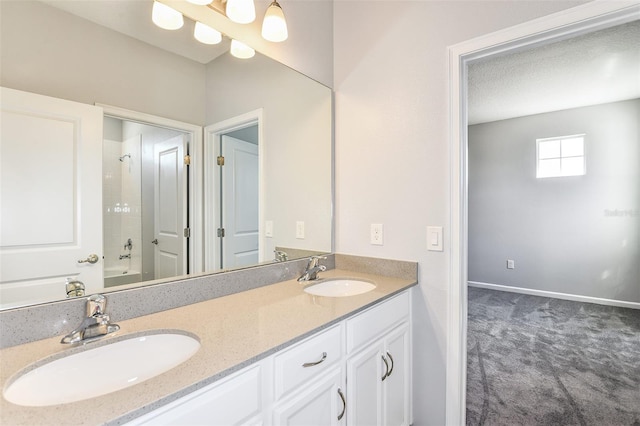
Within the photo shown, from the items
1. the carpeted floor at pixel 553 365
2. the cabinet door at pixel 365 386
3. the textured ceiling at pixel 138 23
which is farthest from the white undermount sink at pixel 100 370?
the carpeted floor at pixel 553 365

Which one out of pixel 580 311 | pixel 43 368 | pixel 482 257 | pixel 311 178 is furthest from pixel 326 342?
pixel 482 257

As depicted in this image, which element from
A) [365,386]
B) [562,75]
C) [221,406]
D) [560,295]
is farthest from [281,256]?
[560,295]

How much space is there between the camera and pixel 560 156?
13.7ft

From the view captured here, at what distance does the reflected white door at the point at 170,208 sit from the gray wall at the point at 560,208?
4709mm

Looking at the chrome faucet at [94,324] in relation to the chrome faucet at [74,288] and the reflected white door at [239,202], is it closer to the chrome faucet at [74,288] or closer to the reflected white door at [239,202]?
the chrome faucet at [74,288]

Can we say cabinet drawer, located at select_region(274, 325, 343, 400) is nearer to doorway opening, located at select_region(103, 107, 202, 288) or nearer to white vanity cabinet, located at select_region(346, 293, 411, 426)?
white vanity cabinet, located at select_region(346, 293, 411, 426)

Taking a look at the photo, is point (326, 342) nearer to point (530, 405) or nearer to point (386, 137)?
point (386, 137)

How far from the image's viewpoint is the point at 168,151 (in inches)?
50.0

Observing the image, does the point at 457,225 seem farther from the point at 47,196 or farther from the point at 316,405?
the point at 47,196

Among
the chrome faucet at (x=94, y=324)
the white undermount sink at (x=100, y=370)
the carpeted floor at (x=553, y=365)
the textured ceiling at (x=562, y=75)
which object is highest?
the textured ceiling at (x=562, y=75)

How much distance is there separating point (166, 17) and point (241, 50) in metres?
0.36

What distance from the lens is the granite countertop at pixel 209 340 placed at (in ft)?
1.90

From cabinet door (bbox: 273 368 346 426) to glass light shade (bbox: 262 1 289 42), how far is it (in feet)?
5.08

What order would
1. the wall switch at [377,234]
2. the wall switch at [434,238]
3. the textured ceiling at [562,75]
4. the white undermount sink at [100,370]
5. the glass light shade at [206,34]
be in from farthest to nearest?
the textured ceiling at [562,75] < the wall switch at [377,234] < the wall switch at [434,238] < the glass light shade at [206,34] < the white undermount sink at [100,370]
